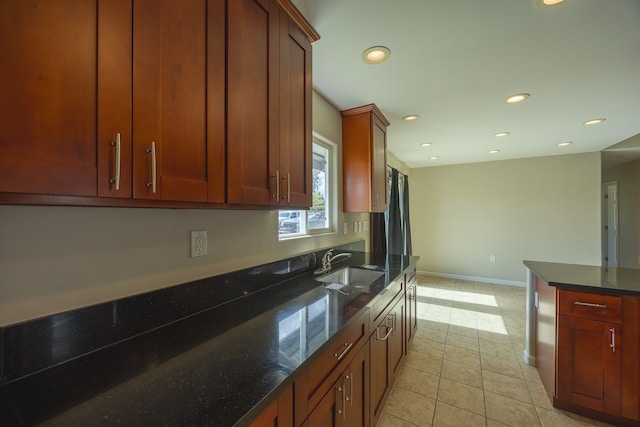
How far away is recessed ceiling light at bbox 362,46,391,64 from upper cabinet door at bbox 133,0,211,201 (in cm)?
105

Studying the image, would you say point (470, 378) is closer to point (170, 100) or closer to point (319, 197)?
point (319, 197)

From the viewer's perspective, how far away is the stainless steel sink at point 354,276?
78.3 inches

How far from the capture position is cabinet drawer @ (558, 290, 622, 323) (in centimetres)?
158

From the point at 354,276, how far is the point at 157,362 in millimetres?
1573

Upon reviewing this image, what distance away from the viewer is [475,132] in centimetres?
322

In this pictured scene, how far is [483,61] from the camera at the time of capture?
1715 mm

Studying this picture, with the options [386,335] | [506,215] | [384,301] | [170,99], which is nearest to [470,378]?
[386,335]

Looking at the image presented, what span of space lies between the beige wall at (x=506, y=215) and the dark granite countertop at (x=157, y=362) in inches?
193

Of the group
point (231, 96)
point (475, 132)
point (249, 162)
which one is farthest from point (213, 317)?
point (475, 132)

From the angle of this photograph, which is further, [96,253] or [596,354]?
[596,354]

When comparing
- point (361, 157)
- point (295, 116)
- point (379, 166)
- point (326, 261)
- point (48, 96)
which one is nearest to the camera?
point (48, 96)

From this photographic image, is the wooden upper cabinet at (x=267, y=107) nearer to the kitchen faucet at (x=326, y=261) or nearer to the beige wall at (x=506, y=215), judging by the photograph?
the kitchen faucet at (x=326, y=261)

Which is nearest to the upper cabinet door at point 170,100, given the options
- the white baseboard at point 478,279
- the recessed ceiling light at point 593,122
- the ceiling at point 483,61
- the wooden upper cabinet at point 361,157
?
the ceiling at point 483,61

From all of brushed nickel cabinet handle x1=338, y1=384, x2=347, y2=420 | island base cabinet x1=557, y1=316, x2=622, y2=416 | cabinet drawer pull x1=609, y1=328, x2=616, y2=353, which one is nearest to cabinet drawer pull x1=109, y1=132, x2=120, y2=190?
brushed nickel cabinet handle x1=338, y1=384, x2=347, y2=420
